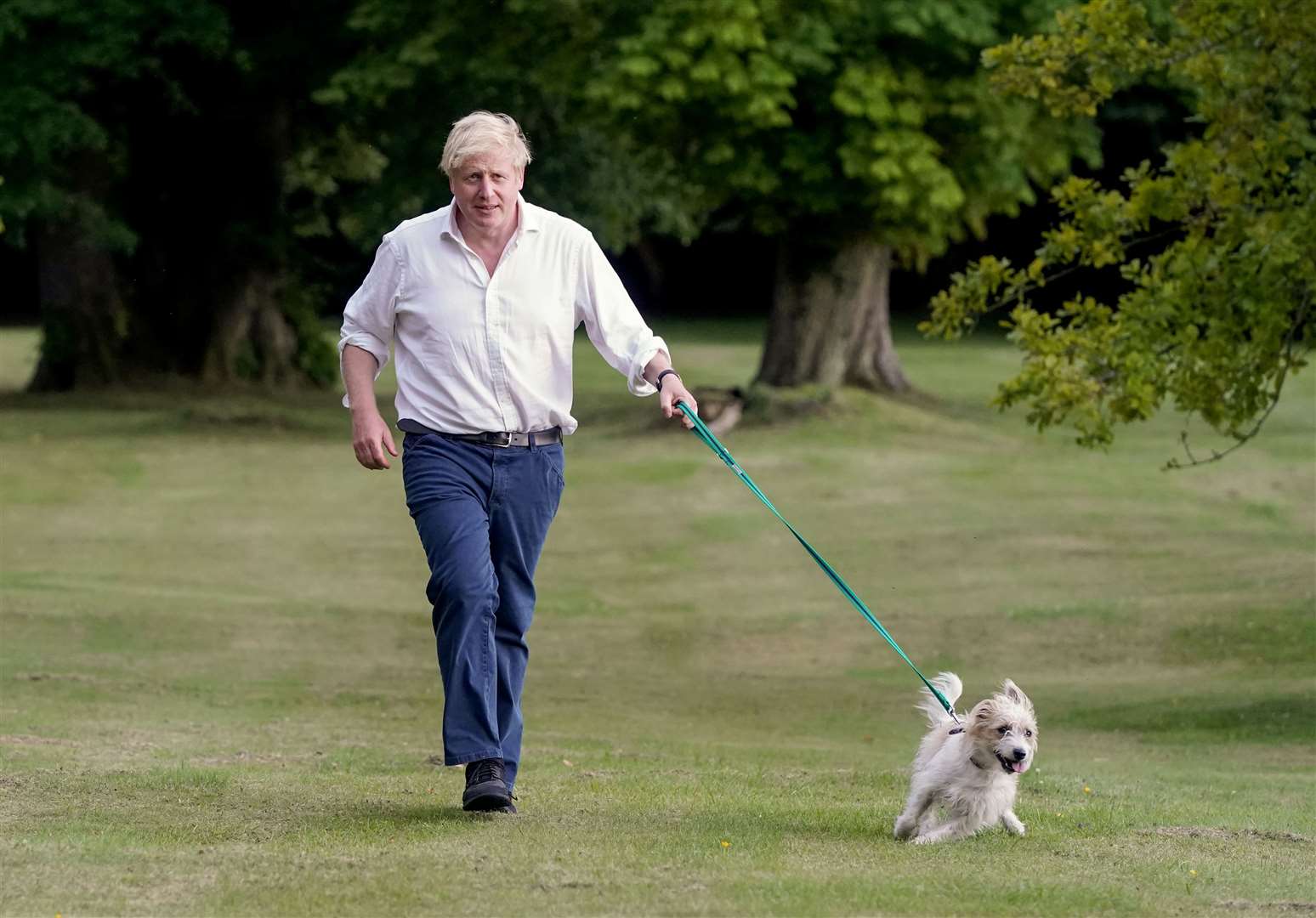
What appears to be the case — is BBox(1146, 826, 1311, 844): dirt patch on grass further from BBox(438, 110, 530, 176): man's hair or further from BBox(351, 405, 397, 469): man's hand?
BBox(438, 110, 530, 176): man's hair

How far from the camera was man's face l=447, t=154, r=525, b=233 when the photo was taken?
702 centimetres

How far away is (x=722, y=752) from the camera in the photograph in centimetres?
1102

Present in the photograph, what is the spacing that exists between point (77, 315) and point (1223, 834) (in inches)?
1270

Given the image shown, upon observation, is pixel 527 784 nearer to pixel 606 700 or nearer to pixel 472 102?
pixel 606 700

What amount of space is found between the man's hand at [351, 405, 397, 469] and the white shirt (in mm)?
106

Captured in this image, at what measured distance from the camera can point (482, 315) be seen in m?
7.14

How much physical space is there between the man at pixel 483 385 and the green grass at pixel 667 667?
56cm

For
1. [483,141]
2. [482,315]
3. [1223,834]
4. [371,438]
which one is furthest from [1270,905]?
[483,141]

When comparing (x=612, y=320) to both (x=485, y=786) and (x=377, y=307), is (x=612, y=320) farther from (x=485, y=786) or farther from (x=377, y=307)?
(x=485, y=786)

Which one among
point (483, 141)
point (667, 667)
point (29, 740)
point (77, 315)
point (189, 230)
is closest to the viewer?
point (483, 141)

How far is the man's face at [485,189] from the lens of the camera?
23.0ft

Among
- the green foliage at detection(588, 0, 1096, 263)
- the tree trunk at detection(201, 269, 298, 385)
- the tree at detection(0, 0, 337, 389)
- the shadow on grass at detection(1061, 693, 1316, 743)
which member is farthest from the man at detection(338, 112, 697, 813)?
the tree trunk at detection(201, 269, 298, 385)

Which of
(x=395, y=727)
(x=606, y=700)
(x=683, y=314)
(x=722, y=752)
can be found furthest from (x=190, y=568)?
(x=683, y=314)

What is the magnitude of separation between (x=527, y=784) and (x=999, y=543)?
14.0 m
